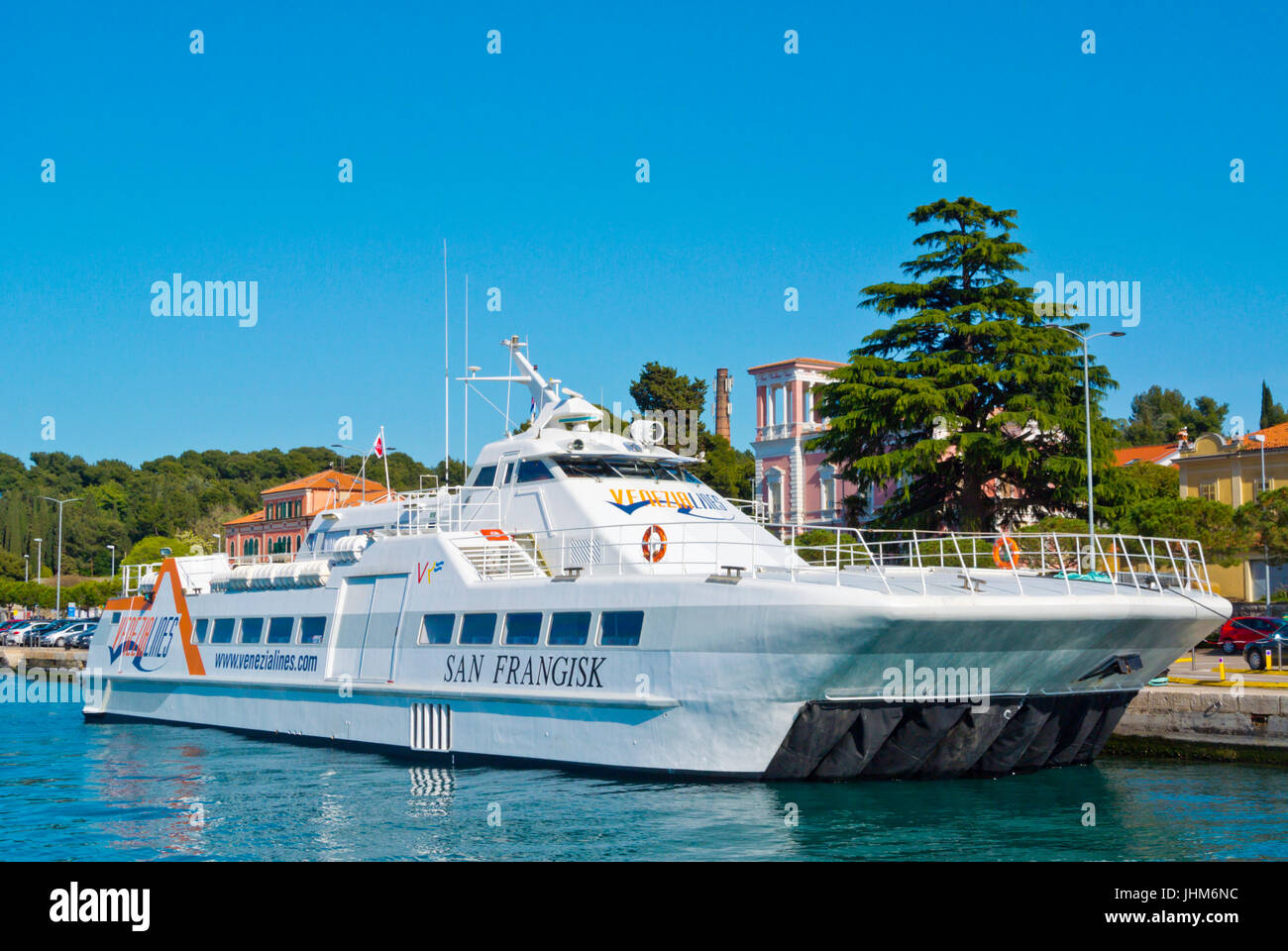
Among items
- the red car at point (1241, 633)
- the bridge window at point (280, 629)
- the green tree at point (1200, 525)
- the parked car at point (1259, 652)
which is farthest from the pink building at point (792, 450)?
the bridge window at point (280, 629)

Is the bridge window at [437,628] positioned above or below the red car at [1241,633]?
above

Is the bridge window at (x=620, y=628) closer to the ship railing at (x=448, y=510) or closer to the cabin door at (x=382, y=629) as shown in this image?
the ship railing at (x=448, y=510)

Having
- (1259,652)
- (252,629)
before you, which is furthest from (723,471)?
(252,629)

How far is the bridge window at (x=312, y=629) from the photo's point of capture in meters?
24.4

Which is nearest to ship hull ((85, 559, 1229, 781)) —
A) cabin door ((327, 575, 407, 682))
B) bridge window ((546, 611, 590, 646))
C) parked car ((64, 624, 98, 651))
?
bridge window ((546, 611, 590, 646))

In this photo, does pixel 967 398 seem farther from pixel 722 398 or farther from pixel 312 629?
pixel 722 398

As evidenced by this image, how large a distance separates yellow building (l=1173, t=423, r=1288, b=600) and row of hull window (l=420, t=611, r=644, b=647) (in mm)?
42161

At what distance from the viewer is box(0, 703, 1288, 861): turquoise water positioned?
14328 millimetres

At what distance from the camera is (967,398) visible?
39.6m

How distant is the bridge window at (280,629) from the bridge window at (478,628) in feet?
19.4

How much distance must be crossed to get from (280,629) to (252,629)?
1332 mm

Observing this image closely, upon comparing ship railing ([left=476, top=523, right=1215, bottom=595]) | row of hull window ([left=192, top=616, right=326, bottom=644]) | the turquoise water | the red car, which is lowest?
the turquoise water

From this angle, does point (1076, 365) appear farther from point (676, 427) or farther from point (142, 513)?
point (142, 513)

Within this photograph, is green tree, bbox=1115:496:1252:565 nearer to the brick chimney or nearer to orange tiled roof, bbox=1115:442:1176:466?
orange tiled roof, bbox=1115:442:1176:466
